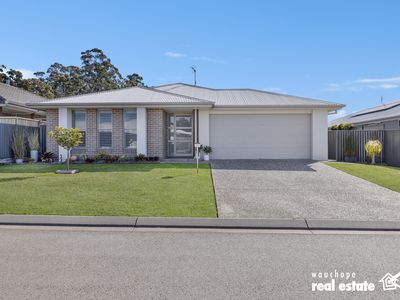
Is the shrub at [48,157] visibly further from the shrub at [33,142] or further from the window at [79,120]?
the window at [79,120]

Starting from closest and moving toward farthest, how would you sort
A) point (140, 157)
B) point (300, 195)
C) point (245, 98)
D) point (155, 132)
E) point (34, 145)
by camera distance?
point (300, 195) < point (140, 157) < point (155, 132) < point (34, 145) < point (245, 98)

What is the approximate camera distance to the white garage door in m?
16.0

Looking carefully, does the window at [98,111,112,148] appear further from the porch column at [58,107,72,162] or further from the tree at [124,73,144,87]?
the tree at [124,73,144,87]

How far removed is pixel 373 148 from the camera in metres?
14.9

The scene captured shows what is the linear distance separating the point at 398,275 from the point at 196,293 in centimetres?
244

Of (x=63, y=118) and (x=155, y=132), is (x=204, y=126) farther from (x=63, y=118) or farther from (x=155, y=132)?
(x=63, y=118)

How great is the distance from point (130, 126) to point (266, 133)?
7274 millimetres

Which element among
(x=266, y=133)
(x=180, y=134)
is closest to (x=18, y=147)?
(x=180, y=134)

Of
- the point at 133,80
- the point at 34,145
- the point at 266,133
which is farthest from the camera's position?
the point at 133,80

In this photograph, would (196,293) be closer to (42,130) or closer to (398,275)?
(398,275)

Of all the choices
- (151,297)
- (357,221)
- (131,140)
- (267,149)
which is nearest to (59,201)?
(151,297)

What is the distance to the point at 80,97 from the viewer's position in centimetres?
1545

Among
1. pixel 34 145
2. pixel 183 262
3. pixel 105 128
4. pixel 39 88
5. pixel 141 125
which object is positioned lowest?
pixel 183 262

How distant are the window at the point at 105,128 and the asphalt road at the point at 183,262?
33.3 feet
